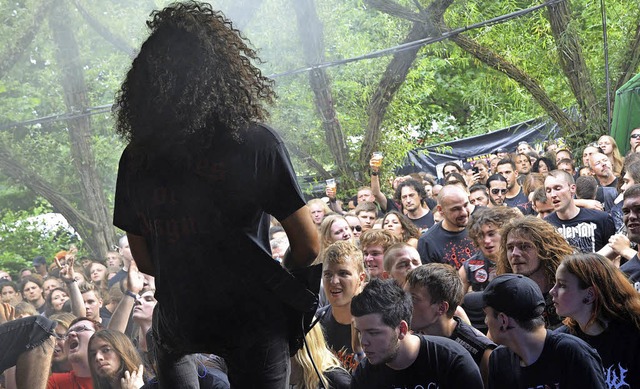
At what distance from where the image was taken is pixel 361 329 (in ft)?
11.3

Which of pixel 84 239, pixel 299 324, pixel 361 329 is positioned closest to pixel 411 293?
pixel 361 329

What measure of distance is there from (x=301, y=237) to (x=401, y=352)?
1.08 m

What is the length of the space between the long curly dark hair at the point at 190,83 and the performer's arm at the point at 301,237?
0.28m

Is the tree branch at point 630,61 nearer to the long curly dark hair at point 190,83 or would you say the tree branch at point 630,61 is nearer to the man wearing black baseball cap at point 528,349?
the man wearing black baseball cap at point 528,349

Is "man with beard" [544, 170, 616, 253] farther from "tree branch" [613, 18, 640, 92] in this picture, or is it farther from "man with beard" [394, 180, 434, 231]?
"tree branch" [613, 18, 640, 92]

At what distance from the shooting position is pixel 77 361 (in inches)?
200

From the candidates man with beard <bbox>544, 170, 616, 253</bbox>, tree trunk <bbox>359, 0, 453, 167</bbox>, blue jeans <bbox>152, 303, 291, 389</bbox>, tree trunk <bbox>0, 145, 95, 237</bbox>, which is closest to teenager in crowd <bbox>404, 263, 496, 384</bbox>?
blue jeans <bbox>152, 303, 291, 389</bbox>

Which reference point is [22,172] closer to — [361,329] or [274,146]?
[361,329]

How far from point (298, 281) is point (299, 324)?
0.13 metres

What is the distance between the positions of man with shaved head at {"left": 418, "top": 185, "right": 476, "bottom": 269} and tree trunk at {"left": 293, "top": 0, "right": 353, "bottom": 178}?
12.6ft

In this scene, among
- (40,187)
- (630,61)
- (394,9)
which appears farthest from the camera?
(630,61)

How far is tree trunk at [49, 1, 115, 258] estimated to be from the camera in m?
8.80

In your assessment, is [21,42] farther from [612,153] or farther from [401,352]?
[401,352]

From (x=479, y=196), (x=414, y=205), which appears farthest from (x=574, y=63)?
(x=479, y=196)
